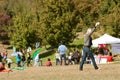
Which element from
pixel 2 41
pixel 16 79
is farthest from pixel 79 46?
pixel 16 79

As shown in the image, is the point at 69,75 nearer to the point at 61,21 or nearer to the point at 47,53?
the point at 61,21

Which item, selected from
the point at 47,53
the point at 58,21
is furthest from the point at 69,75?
the point at 47,53

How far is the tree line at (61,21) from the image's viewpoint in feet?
189

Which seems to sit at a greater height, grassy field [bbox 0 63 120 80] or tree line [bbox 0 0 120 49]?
tree line [bbox 0 0 120 49]

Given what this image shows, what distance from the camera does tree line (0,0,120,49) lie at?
5748cm

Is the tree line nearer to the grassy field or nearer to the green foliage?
the green foliage

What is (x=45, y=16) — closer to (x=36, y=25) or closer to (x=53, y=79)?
(x=36, y=25)

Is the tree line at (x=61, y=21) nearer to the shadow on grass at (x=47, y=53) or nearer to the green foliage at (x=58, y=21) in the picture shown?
the green foliage at (x=58, y=21)

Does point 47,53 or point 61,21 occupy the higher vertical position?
point 61,21

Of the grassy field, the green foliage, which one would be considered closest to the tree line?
the green foliage

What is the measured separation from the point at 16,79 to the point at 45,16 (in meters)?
43.3

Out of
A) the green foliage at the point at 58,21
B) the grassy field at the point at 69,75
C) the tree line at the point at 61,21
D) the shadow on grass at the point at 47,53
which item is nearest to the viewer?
the grassy field at the point at 69,75

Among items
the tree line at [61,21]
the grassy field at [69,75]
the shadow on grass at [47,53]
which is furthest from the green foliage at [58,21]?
the grassy field at [69,75]

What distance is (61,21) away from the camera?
188 feet
